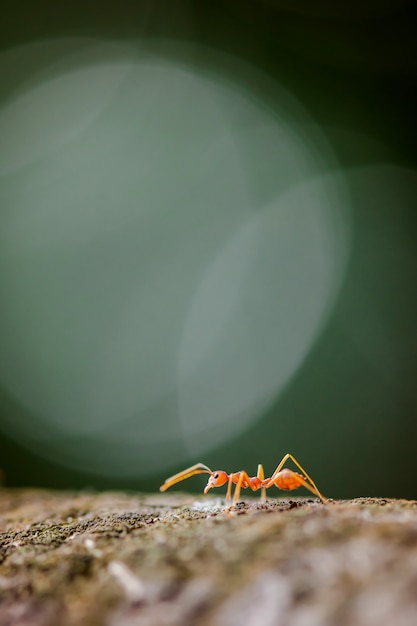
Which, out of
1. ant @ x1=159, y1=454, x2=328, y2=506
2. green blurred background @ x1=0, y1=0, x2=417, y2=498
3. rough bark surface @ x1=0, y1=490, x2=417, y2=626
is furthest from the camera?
green blurred background @ x1=0, y1=0, x2=417, y2=498

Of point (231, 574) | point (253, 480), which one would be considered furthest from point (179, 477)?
point (231, 574)

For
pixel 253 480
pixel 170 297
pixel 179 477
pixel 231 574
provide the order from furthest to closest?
pixel 170 297 → pixel 253 480 → pixel 179 477 → pixel 231 574

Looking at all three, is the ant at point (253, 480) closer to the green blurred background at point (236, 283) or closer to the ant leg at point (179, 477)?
the ant leg at point (179, 477)

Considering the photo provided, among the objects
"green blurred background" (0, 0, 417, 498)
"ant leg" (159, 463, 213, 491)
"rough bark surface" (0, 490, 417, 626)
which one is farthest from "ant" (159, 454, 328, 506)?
"green blurred background" (0, 0, 417, 498)

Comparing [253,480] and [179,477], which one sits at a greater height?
[179,477]

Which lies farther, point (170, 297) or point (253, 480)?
point (170, 297)

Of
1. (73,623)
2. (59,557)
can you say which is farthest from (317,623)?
(59,557)

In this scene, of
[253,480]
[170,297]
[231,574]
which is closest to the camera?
[231,574]

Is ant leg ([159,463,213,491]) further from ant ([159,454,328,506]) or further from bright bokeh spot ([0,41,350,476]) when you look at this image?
bright bokeh spot ([0,41,350,476])

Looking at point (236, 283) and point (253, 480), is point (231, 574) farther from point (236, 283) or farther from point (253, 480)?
point (236, 283)
